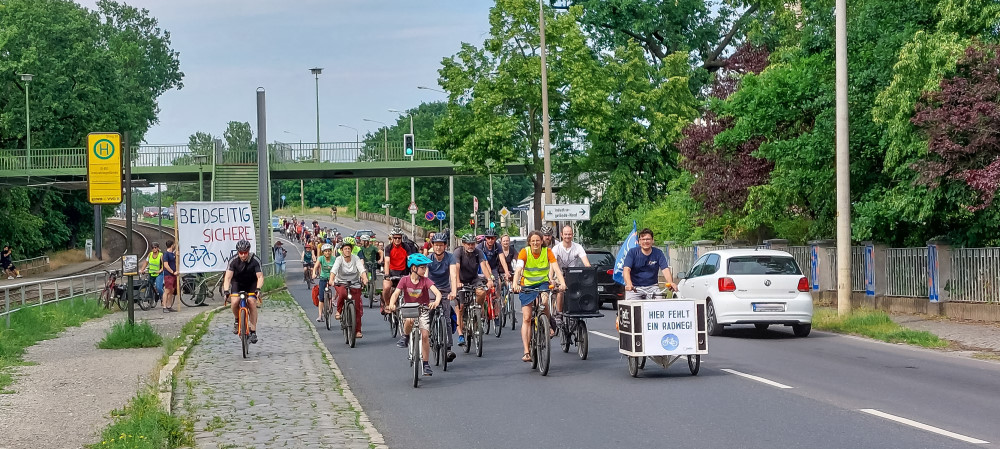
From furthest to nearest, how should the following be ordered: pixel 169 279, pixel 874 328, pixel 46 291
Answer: pixel 169 279 → pixel 46 291 → pixel 874 328

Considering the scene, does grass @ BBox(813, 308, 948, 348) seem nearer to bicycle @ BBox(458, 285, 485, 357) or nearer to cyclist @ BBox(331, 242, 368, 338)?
bicycle @ BBox(458, 285, 485, 357)

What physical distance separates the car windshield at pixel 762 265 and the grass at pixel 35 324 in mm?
11078

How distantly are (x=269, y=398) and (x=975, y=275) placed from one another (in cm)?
1557

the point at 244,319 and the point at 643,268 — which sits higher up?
the point at 643,268

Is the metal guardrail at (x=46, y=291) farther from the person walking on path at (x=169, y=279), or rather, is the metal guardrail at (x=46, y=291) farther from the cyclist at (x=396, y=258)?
the cyclist at (x=396, y=258)

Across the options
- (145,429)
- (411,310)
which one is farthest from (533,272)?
(145,429)

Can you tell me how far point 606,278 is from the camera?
104 feet

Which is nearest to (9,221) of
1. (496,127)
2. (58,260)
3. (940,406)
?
(58,260)

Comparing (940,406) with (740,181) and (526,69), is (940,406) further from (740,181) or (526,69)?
(526,69)

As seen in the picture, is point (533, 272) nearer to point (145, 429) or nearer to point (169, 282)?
point (145, 429)

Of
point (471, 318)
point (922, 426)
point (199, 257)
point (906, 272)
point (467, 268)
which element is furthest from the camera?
point (199, 257)

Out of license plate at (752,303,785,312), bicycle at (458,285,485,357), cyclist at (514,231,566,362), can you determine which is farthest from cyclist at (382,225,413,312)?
cyclist at (514,231,566,362)

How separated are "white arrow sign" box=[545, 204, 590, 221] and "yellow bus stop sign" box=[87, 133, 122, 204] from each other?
2380 centimetres

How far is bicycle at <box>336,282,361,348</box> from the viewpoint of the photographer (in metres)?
21.0
